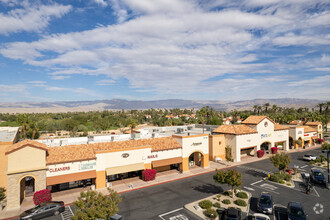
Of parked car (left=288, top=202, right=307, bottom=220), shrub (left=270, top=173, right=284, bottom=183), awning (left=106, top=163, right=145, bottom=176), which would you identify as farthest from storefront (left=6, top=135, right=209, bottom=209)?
parked car (left=288, top=202, right=307, bottom=220)

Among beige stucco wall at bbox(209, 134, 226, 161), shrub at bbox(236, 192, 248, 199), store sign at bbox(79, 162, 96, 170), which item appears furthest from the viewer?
beige stucco wall at bbox(209, 134, 226, 161)

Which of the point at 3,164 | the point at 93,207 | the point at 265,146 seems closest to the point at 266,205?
the point at 93,207

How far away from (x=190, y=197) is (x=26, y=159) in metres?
21.7

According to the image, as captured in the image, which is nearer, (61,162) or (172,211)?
(172,211)

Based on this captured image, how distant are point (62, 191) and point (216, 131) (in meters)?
33.9

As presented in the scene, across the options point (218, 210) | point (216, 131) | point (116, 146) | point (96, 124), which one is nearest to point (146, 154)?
point (116, 146)

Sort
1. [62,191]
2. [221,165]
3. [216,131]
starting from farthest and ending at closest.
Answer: [216,131]
[221,165]
[62,191]

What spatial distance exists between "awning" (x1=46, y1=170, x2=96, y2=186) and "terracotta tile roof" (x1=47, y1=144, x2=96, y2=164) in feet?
6.57

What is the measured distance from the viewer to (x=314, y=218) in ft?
68.6

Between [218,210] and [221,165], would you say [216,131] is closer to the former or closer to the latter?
[221,165]

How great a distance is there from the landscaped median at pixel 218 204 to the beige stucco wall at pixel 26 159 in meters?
19.6

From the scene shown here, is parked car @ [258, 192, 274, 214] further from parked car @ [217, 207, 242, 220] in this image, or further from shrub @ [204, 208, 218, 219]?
shrub @ [204, 208, 218, 219]

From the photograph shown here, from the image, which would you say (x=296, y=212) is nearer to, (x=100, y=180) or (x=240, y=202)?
(x=240, y=202)

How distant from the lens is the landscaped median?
856 inches
